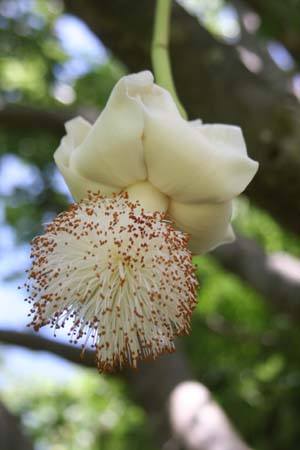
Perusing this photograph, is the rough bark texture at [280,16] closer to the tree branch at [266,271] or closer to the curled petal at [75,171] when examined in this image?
the tree branch at [266,271]

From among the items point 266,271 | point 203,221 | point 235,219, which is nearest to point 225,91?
point 203,221

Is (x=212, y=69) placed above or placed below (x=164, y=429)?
above

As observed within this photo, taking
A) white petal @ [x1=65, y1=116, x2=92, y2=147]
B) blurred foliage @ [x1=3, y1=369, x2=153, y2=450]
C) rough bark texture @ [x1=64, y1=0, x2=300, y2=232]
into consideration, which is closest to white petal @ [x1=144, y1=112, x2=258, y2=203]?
white petal @ [x1=65, y1=116, x2=92, y2=147]

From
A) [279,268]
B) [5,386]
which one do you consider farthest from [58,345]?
[5,386]

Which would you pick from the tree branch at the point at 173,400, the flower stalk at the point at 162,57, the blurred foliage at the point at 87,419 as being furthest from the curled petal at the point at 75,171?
the blurred foliage at the point at 87,419

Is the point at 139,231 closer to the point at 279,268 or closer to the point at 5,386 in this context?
the point at 279,268

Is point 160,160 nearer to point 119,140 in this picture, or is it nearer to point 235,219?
point 119,140
